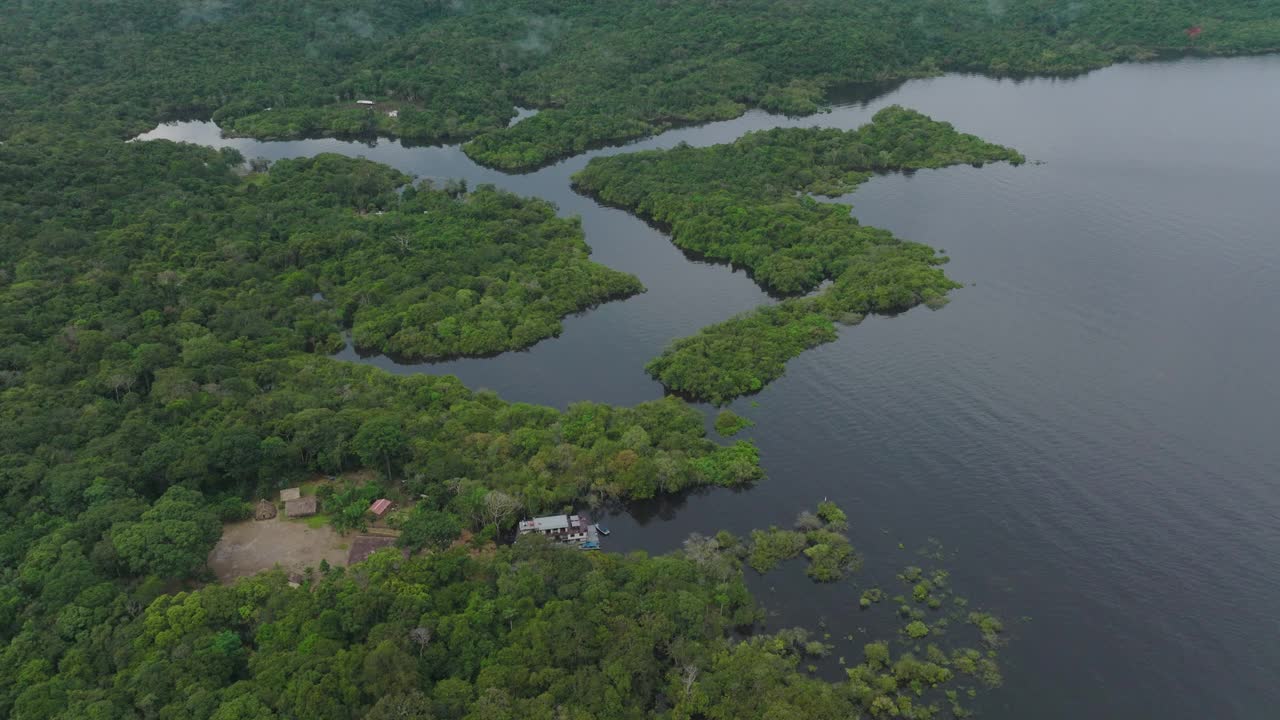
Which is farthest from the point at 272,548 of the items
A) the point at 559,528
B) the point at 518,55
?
the point at 518,55

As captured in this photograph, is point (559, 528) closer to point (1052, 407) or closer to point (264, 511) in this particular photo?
point (264, 511)

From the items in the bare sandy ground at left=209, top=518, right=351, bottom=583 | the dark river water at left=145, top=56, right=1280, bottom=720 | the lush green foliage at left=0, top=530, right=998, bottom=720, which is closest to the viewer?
the lush green foliage at left=0, top=530, right=998, bottom=720

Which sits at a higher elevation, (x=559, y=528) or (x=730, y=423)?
(x=730, y=423)

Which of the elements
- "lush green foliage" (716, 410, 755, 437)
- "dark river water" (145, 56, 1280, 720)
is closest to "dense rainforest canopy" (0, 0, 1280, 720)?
"lush green foliage" (716, 410, 755, 437)

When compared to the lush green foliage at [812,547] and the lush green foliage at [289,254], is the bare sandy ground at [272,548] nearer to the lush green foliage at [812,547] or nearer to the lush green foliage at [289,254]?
the lush green foliage at [289,254]

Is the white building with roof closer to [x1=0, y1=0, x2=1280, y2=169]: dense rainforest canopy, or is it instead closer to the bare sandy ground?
the bare sandy ground

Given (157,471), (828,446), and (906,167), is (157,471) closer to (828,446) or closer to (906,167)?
(828,446)

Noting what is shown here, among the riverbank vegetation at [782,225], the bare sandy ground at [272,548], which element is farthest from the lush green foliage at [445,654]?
the riverbank vegetation at [782,225]
